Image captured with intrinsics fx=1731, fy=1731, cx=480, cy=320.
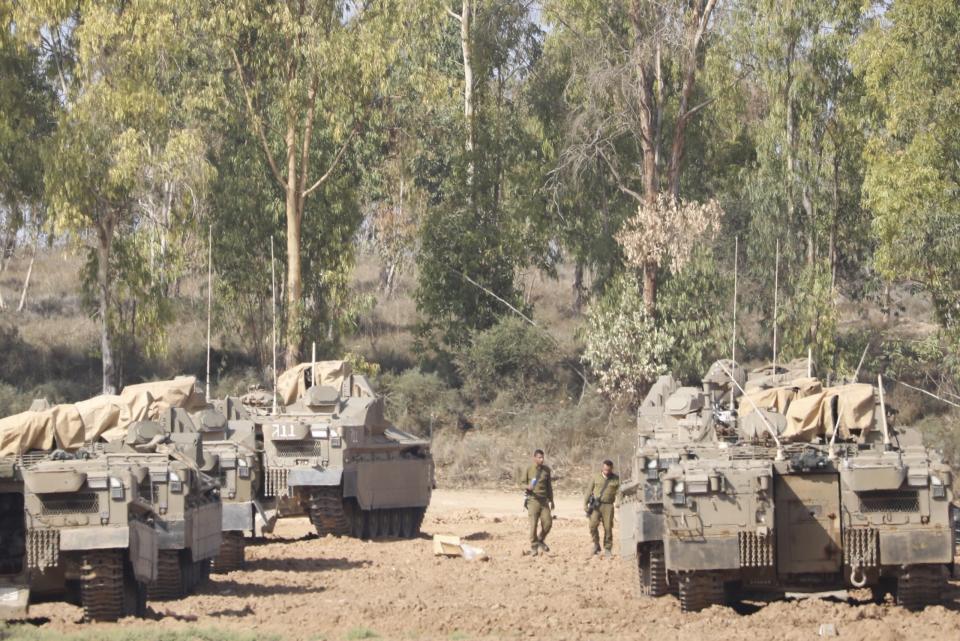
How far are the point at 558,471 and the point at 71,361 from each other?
53.1 feet

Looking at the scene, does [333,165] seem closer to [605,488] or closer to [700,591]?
[605,488]

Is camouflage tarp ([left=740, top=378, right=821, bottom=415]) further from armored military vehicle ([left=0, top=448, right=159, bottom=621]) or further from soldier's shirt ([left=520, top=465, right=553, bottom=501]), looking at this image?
armored military vehicle ([left=0, top=448, right=159, bottom=621])

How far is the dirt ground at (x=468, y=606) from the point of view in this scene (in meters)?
14.3

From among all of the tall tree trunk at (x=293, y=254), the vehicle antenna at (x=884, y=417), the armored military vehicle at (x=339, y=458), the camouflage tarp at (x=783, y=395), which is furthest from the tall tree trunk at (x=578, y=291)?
the vehicle antenna at (x=884, y=417)

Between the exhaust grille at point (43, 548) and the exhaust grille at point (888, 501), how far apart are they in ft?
22.4

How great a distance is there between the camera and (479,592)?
58.4ft

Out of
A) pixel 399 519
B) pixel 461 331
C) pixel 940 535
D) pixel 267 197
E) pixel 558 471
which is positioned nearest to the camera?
pixel 940 535

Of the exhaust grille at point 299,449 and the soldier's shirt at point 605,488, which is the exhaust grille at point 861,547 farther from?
the exhaust grille at point 299,449

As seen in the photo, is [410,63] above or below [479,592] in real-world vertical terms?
above

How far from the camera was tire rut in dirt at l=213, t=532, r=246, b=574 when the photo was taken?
1970cm

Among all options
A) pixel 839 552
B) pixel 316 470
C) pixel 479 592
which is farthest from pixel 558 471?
pixel 839 552

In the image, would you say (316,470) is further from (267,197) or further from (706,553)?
(267,197)

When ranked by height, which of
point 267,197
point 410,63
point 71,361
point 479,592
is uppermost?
point 410,63

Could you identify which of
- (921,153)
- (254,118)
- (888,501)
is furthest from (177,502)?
(254,118)
